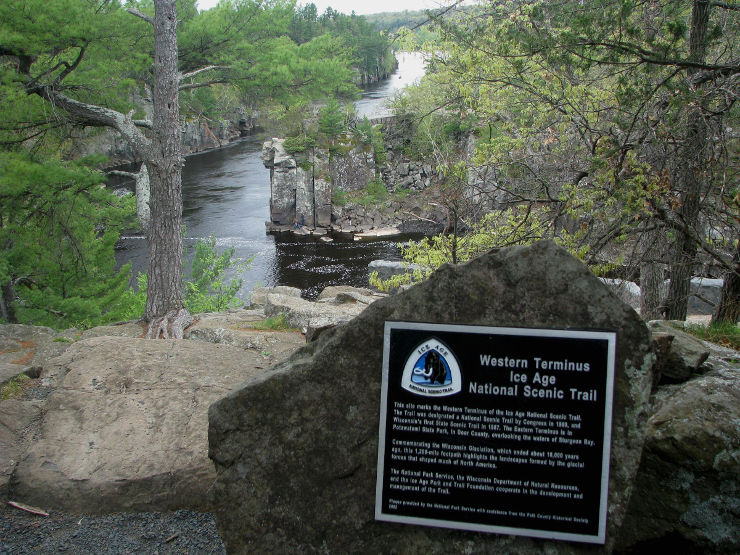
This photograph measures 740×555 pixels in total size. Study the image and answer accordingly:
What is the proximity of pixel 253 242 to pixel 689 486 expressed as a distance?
34.4m

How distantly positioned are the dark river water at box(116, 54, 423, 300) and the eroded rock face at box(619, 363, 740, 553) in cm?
2255

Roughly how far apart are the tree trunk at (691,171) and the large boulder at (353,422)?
3.21 meters

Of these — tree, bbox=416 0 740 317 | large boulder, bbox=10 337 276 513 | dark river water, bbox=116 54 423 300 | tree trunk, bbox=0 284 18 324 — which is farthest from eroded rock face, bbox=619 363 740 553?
dark river water, bbox=116 54 423 300

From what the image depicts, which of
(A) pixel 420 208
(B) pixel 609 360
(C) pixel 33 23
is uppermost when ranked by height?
(C) pixel 33 23

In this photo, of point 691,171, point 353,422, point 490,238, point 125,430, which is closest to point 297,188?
point 490,238

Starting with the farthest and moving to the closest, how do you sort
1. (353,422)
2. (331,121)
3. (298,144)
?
(331,121) < (298,144) < (353,422)

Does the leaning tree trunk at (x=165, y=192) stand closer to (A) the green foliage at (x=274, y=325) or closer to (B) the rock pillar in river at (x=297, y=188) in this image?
(A) the green foliage at (x=274, y=325)

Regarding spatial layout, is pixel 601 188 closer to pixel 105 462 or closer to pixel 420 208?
pixel 105 462

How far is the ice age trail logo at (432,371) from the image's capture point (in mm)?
3537

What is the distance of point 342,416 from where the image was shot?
3738 mm

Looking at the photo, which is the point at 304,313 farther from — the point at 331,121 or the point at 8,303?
the point at 331,121

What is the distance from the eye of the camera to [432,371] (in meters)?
3.57

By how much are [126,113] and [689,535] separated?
13.3 metres

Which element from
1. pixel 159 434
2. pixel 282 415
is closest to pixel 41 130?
pixel 159 434
